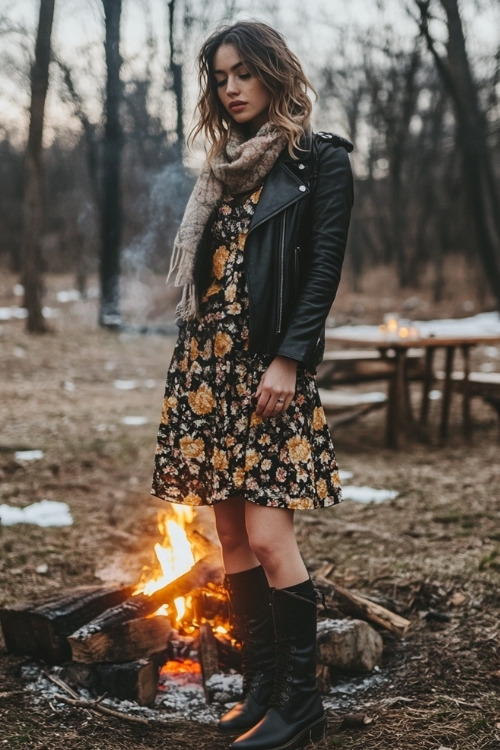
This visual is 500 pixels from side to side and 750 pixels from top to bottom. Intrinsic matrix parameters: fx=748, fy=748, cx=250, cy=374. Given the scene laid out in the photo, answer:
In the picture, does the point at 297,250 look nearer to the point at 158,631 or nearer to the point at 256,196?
the point at 256,196

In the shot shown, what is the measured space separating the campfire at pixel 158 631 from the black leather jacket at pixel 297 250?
1.10m

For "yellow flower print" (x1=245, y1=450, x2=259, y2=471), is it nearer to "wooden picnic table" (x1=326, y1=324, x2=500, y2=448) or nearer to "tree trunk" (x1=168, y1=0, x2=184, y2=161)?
"wooden picnic table" (x1=326, y1=324, x2=500, y2=448)

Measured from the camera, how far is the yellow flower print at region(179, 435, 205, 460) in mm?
2219

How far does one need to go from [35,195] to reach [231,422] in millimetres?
11776

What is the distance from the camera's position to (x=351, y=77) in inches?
907

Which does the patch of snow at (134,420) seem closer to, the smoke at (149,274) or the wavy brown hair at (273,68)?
the wavy brown hair at (273,68)

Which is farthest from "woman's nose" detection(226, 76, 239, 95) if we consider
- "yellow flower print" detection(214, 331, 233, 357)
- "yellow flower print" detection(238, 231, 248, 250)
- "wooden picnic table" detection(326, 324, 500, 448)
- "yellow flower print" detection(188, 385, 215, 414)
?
"wooden picnic table" detection(326, 324, 500, 448)

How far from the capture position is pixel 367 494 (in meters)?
4.99

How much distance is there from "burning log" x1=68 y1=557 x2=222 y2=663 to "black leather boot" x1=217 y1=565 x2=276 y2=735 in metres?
0.39

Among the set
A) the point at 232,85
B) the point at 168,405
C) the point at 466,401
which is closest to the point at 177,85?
the point at 466,401

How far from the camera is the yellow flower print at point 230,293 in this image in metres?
2.16

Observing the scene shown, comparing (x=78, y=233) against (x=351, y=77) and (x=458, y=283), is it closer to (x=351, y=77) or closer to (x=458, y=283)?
(x=351, y=77)

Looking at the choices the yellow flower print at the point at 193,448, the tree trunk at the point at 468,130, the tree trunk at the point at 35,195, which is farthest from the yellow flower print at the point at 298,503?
the tree trunk at the point at 35,195

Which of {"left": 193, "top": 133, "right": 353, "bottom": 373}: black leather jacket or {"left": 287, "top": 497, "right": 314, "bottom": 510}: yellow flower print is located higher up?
{"left": 193, "top": 133, "right": 353, "bottom": 373}: black leather jacket
